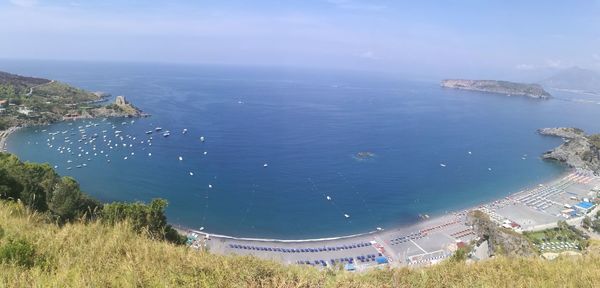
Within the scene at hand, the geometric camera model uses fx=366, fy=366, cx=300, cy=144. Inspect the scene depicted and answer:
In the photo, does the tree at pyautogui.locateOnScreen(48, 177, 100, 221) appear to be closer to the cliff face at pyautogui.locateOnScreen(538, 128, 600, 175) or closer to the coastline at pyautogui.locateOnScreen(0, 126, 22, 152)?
the coastline at pyautogui.locateOnScreen(0, 126, 22, 152)

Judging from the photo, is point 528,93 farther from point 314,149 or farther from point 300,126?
point 314,149

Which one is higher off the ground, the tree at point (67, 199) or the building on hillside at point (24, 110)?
the tree at point (67, 199)

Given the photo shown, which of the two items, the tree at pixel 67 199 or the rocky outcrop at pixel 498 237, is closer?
the tree at pixel 67 199

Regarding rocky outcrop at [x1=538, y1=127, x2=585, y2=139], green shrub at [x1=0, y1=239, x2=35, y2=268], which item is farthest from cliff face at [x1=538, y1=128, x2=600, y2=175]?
green shrub at [x1=0, y1=239, x2=35, y2=268]

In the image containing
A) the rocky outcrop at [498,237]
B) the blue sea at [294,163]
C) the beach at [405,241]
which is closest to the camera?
the rocky outcrop at [498,237]

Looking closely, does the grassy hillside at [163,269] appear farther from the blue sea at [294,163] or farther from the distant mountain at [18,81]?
the distant mountain at [18,81]

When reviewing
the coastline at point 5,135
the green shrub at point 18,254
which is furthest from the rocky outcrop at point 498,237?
the coastline at point 5,135

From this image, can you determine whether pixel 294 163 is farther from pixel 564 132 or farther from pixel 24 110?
pixel 564 132

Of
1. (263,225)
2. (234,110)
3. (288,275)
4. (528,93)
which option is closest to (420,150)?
(263,225)
